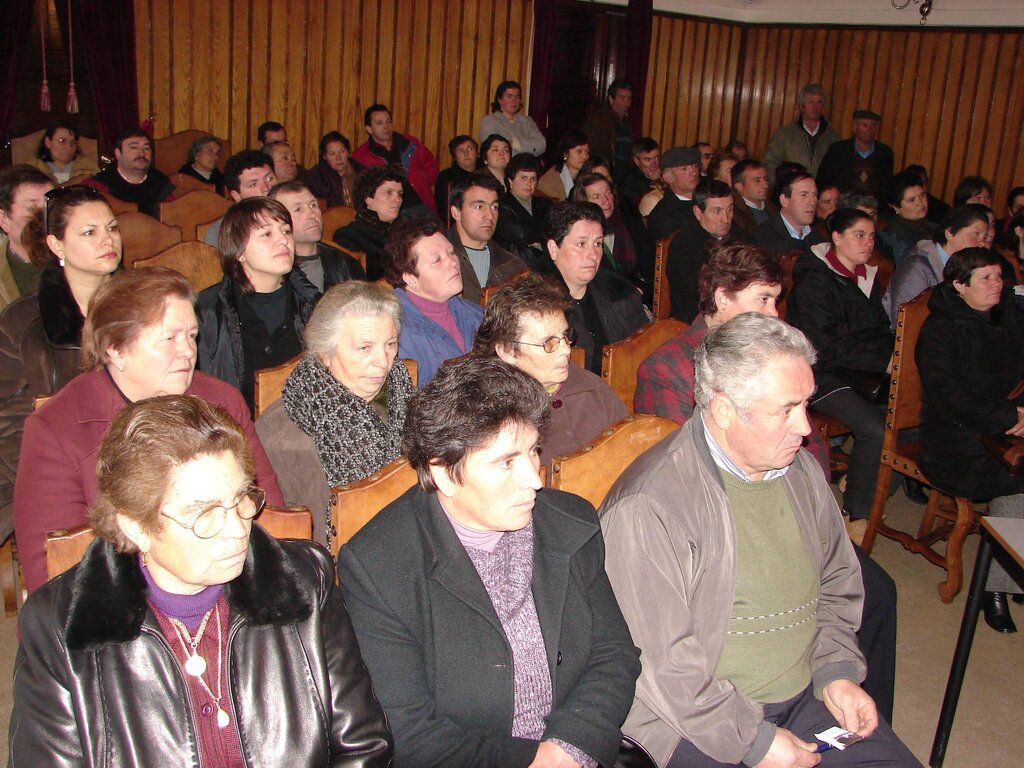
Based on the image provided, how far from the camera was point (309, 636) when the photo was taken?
1.66m

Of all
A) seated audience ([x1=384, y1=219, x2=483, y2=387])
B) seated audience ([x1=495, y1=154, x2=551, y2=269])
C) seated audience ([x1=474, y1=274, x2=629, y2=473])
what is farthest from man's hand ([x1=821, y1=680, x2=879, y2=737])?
seated audience ([x1=495, y1=154, x2=551, y2=269])

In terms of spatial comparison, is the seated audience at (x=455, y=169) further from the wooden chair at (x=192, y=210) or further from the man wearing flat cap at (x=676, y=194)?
the wooden chair at (x=192, y=210)

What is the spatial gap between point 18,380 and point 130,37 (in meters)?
5.38

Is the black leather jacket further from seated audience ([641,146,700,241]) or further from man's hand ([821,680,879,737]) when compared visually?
seated audience ([641,146,700,241])

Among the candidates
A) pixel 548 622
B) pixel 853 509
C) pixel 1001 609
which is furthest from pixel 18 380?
pixel 1001 609

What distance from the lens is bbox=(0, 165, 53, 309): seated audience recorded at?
3.80m

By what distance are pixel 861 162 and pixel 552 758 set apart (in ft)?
27.7

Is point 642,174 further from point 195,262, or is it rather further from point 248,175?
point 195,262

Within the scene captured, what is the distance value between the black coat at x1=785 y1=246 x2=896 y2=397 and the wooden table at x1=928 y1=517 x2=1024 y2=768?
4.97 ft

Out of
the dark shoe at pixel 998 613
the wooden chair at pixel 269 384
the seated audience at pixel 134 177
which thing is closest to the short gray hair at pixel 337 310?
the wooden chair at pixel 269 384

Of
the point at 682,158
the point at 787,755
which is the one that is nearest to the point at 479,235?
the point at 682,158

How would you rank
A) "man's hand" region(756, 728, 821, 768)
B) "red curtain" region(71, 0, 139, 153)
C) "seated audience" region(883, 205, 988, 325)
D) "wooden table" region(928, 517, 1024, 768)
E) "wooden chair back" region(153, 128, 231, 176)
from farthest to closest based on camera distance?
1. "wooden chair back" region(153, 128, 231, 176)
2. "red curtain" region(71, 0, 139, 153)
3. "seated audience" region(883, 205, 988, 325)
4. "wooden table" region(928, 517, 1024, 768)
5. "man's hand" region(756, 728, 821, 768)

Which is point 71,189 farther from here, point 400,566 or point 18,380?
point 400,566

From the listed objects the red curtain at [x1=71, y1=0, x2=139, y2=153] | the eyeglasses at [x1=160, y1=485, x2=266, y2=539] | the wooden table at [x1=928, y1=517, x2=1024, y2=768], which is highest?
the red curtain at [x1=71, y1=0, x2=139, y2=153]
